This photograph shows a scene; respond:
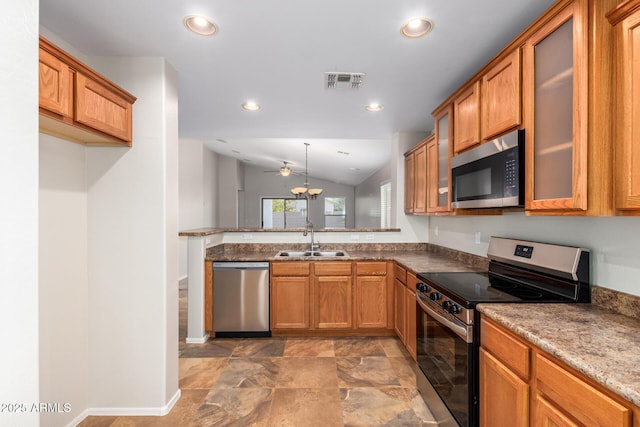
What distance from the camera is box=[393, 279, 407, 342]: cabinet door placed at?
2947 millimetres

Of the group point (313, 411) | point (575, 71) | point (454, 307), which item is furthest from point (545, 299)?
point (313, 411)

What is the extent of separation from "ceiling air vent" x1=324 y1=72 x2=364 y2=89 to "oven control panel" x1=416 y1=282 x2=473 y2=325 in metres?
1.62

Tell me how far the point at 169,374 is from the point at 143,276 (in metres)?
0.73

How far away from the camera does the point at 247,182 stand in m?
10.6

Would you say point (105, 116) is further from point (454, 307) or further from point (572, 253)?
point (572, 253)

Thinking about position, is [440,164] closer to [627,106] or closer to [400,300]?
[400,300]

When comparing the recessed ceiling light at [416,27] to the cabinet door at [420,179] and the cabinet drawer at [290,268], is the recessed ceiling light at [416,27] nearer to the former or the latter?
the cabinet door at [420,179]

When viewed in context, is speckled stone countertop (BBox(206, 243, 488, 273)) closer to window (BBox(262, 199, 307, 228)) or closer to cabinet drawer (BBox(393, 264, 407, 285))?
cabinet drawer (BBox(393, 264, 407, 285))

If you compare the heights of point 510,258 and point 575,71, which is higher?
point 575,71

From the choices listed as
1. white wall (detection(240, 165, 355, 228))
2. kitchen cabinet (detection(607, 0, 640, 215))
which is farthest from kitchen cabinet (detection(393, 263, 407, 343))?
white wall (detection(240, 165, 355, 228))

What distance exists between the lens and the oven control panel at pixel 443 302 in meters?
1.59

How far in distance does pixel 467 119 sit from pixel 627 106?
109 centimetres

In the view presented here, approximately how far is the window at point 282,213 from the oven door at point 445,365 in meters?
8.94

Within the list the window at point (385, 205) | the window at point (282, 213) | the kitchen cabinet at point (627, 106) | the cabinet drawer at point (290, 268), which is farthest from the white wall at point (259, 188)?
the kitchen cabinet at point (627, 106)
